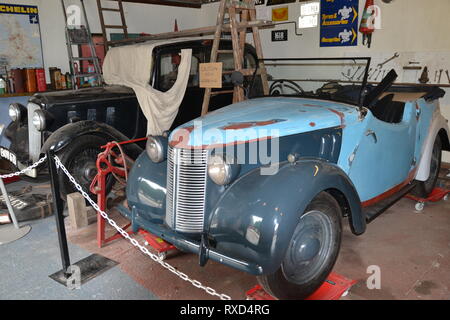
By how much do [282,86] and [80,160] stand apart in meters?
2.04

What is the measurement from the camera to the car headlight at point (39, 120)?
145 inches

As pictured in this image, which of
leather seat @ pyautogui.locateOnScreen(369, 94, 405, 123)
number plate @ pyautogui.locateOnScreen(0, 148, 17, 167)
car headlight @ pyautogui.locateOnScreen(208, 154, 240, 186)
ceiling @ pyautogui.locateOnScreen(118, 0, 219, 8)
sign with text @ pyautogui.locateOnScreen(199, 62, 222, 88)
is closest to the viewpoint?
car headlight @ pyautogui.locateOnScreen(208, 154, 240, 186)

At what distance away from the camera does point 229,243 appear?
1974 millimetres

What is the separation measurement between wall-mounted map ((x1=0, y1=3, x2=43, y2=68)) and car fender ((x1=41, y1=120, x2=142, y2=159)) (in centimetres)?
308

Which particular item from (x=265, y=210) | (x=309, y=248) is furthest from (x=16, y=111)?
(x=309, y=248)

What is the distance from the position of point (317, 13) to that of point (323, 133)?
14.0 ft

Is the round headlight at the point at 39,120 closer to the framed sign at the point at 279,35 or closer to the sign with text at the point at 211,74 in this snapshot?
the sign with text at the point at 211,74

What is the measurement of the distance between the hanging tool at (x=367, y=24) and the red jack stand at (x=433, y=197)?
260 centimetres

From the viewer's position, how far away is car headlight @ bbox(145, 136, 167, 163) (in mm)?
2520

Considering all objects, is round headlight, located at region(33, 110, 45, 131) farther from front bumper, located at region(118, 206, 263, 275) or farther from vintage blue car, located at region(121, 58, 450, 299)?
front bumper, located at region(118, 206, 263, 275)

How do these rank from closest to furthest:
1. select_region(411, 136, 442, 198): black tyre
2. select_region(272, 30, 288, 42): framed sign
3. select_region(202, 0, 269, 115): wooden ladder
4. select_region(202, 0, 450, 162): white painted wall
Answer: select_region(411, 136, 442, 198): black tyre < select_region(202, 0, 269, 115): wooden ladder < select_region(202, 0, 450, 162): white painted wall < select_region(272, 30, 288, 42): framed sign

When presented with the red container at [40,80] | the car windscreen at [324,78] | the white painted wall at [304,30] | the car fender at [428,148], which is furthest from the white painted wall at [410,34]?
the red container at [40,80]

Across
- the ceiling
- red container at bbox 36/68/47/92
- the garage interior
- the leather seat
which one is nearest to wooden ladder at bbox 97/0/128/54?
the garage interior

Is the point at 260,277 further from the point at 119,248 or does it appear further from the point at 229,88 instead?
the point at 229,88
